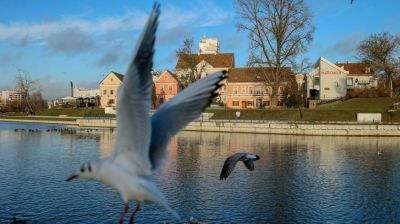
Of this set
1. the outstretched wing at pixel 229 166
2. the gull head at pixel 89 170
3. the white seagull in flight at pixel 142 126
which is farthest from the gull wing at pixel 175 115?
the outstretched wing at pixel 229 166

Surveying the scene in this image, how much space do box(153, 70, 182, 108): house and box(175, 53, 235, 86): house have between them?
86.1 inches

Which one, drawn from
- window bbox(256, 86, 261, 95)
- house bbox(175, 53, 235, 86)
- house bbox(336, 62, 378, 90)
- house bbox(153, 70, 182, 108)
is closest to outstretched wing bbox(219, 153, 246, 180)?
house bbox(175, 53, 235, 86)

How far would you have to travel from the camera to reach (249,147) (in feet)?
90.8

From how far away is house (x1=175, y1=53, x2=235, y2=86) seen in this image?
64312mm

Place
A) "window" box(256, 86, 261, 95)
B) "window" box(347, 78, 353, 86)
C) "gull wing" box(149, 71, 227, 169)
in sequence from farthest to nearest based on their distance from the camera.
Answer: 1. "window" box(256, 86, 261, 95)
2. "window" box(347, 78, 353, 86)
3. "gull wing" box(149, 71, 227, 169)

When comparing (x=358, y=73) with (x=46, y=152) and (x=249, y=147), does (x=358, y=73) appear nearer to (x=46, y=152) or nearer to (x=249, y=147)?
(x=249, y=147)

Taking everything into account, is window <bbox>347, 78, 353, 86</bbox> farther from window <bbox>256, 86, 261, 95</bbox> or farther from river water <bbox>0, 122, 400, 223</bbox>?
river water <bbox>0, 122, 400, 223</bbox>

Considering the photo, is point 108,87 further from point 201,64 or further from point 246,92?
point 246,92

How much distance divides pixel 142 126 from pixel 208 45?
96.4 meters

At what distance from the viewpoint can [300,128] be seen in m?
39.2

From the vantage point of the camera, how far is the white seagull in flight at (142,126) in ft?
12.9

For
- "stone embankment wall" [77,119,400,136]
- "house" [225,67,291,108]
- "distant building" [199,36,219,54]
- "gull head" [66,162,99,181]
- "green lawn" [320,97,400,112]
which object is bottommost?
"stone embankment wall" [77,119,400,136]

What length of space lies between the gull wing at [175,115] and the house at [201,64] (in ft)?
171

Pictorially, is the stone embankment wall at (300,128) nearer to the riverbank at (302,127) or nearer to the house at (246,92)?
the riverbank at (302,127)
